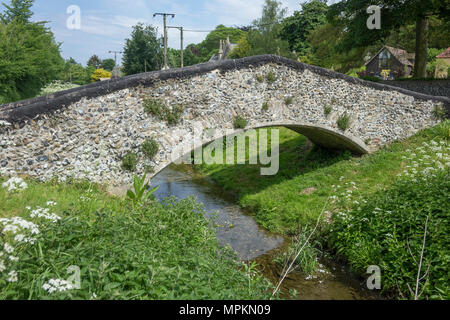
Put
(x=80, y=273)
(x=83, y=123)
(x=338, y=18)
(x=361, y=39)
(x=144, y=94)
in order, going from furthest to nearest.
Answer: (x=338, y=18) → (x=361, y=39) → (x=144, y=94) → (x=83, y=123) → (x=80, y=273)

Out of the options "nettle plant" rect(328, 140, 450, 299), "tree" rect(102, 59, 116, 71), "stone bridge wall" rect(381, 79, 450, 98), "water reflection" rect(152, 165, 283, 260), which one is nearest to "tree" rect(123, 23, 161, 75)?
"water reflection" rect(152, 165, 283, 260)

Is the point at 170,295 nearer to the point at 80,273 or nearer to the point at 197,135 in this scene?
the point at 80,273

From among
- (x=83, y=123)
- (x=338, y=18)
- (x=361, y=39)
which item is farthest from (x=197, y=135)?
(x=338, y=18)

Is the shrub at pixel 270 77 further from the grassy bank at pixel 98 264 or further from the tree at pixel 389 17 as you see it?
the tree at pixel 389 17

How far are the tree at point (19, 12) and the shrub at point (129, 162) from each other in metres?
20.8

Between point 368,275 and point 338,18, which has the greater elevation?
point 338,18

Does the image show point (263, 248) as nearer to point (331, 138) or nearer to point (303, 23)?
point (331, 138)

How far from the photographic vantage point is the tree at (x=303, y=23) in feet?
128

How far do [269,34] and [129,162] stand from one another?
30.9 m

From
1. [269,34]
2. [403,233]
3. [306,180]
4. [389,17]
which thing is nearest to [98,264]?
[403,233]

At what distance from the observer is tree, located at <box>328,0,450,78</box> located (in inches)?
557

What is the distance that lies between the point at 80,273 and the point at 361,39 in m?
17.2

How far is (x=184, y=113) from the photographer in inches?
320

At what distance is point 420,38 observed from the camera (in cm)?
1662
